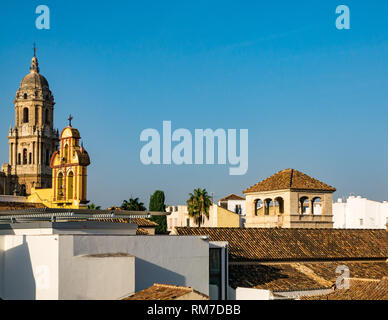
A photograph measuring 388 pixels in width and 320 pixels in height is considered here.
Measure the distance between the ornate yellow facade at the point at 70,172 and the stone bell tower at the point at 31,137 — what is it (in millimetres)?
55131

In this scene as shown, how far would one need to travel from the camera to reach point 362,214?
250 feet

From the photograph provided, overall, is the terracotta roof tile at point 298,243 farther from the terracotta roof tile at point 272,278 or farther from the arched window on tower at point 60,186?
the arched window on tower at point 60,186

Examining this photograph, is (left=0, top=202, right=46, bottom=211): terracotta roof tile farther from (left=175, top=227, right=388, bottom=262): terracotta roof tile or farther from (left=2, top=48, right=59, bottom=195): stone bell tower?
(left=2, top=48, right=59, bottom=195): stone bell tower

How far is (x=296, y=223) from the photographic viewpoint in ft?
159

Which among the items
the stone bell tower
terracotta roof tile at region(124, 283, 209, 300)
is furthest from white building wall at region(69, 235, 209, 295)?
the stone bell tower

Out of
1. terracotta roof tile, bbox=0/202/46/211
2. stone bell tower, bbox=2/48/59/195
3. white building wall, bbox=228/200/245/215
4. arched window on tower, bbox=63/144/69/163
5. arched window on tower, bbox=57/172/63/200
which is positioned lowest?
white building wall, bbox=228/200/245/215

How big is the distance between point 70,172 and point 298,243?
15.0 metres

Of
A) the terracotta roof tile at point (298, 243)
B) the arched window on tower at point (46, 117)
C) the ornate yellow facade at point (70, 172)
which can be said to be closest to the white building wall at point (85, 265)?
the terracotta roof tile at point (298, 243)

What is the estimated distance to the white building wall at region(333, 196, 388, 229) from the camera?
2977 inches

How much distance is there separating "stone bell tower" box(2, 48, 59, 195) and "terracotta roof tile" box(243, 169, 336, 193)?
52.5 meters

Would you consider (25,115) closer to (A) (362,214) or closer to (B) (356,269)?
(A) (362,214)

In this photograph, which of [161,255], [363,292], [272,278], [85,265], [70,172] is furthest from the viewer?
[70,172]

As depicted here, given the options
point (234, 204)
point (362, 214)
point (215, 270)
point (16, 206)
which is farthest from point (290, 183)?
point (234, 204)
